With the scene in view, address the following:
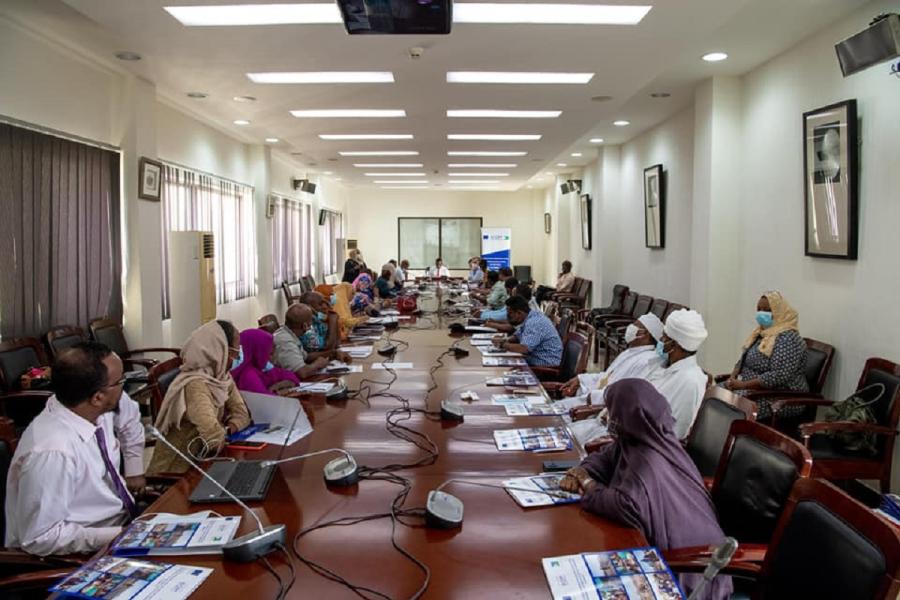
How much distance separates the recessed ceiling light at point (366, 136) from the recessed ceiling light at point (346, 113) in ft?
3.20

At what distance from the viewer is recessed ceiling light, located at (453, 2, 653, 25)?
3.24 meters

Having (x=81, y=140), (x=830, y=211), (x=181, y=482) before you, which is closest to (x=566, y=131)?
(x=830, y=211)

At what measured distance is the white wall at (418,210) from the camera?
1709cm

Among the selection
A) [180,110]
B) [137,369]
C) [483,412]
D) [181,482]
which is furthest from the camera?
[180,110]

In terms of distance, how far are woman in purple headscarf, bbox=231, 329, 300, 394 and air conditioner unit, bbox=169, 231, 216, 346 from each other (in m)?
3.07

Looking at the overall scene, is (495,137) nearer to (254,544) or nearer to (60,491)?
(60,491)

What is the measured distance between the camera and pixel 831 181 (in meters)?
4.08

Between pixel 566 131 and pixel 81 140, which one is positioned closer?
pixel 81 140

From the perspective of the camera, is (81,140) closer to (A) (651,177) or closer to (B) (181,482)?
(B) (181,482)

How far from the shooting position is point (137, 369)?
5.14m

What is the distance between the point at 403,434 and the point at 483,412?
1.66 ft

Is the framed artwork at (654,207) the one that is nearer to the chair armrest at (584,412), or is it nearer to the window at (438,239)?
the chair armrest at (584,412)

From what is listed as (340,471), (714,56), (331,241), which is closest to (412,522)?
(340,471)

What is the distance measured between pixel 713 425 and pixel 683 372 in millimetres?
554
